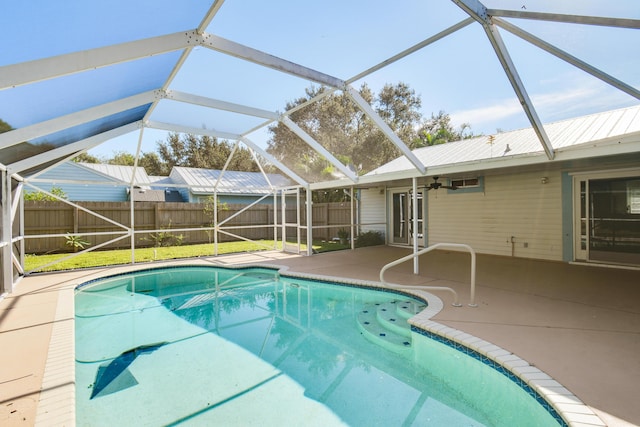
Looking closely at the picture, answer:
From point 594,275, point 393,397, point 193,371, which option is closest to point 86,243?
point 193,371

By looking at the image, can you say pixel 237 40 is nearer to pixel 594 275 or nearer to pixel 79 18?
pixel 79 18

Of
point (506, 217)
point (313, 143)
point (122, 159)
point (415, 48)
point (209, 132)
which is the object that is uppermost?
point (122, 159)

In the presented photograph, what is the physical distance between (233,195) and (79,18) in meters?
15.1

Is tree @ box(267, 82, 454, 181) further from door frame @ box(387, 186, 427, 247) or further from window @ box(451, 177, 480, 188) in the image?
window @ box(451, 177, 480, 188)

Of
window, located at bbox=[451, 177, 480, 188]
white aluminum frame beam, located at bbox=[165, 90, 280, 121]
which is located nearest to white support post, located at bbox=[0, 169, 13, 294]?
white aluminum frame beam, located at bbox=[165, 90, 280, 121]

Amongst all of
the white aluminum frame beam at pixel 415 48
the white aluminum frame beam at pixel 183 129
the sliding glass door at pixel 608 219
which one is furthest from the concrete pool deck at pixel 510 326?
the white aluminum frame beam at pixel 415 48

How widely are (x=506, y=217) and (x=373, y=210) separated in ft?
16.5

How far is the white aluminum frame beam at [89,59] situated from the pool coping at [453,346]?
2594 mm

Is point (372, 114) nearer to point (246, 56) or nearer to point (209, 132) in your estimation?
point (246, 56)

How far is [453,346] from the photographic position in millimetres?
3869

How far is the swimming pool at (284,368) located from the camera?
2932mm

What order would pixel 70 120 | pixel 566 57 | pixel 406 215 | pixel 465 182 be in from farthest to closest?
1. pixel 406 215
2. pixel 465 182
3. pixel 70 120
4. pixel 566 57

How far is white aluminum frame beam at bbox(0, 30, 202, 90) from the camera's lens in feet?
8.59

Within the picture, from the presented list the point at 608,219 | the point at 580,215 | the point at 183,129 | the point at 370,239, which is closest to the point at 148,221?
the point at 183,129
